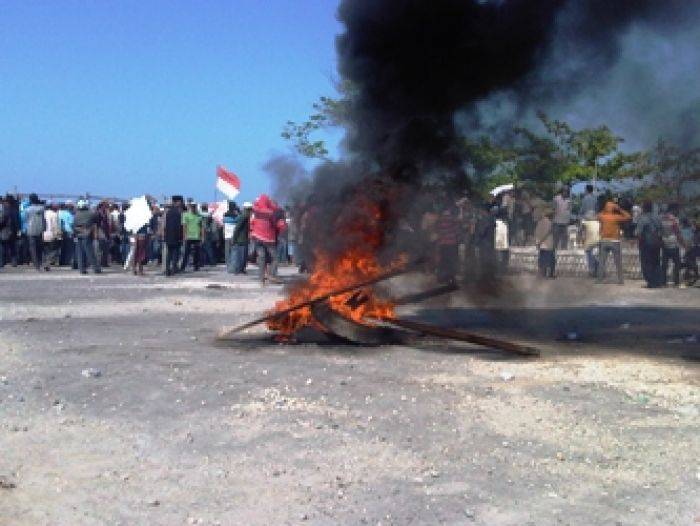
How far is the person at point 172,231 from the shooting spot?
1891 cm

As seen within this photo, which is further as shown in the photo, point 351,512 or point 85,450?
point 85,450

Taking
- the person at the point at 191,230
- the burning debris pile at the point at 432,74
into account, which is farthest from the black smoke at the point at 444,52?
the person at the point at 191,230

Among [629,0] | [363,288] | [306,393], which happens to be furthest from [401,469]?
[629,0]

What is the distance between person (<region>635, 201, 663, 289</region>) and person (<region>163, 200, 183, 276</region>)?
9.90m

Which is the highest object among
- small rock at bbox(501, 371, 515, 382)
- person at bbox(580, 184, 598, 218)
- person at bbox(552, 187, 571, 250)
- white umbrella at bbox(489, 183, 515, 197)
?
white umbrella at bbox(489, 183, 515, 197)

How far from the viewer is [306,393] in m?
6.82

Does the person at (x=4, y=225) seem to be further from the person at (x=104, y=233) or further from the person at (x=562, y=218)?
the person at (x=562, y=218)

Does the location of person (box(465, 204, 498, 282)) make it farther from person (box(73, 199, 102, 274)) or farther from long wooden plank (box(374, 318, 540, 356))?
person (box(73, 199, 102, 274))

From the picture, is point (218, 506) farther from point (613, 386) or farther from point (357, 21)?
point (357, 21)

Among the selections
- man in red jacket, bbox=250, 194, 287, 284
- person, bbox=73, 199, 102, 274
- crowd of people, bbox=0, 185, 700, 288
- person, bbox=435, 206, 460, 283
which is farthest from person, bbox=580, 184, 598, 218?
person, bbox=73, 199, 102, 274

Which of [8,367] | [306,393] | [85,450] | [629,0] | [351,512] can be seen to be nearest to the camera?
[351,512]

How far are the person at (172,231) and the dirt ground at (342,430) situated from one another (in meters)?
8.45

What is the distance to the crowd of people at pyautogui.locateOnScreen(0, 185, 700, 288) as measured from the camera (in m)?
14.6

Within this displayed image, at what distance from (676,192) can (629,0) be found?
36.0 feet
